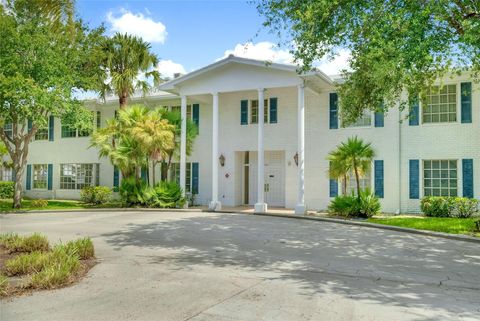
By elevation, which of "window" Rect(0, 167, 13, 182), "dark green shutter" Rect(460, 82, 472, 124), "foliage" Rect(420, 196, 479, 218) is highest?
"dark green shutter" Rect(460, 82, 472, 124)

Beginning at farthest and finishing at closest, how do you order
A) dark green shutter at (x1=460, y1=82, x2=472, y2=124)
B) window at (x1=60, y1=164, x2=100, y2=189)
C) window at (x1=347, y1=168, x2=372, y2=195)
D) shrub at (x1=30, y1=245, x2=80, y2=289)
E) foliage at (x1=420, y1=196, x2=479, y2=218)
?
window at (x1=60, y1=164, x2=100, y2=189) → window at (x1=347, y1=168, x2=372, y2=195) → dark green shutter at (x1=460, y1=82, x2=472, y2=124) → foliage at (x1=420, y1=196, x2=479, y2=218) → shrub at (x1=30, y1=245, x2=80, y2=289)

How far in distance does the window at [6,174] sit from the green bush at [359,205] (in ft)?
75.7

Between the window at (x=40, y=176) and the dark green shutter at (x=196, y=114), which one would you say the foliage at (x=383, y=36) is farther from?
the window at (x=40, y=176)

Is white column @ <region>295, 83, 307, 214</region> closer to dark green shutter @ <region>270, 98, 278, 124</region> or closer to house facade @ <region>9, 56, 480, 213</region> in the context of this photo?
house facade @ <region>9, 56, 480, 213</region>

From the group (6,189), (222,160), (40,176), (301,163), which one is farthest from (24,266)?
(6,189)

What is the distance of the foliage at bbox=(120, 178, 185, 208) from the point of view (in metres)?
19.8

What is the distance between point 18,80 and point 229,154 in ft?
31.9

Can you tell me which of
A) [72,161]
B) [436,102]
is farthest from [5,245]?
[72,161]

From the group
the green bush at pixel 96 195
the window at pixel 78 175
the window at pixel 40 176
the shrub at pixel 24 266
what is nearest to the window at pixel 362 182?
the green bush at pixel 96 195

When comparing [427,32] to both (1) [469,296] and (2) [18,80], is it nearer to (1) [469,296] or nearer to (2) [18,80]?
(1) [469,296]

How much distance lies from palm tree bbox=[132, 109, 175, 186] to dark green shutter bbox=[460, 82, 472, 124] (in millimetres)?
12024

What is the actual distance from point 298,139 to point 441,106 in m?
5.82

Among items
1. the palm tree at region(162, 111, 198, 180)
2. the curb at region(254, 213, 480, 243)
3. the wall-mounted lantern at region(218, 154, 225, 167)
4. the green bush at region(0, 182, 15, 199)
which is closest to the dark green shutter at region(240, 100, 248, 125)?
the wall-mounted lantern at region(218, 154, 225, 167)

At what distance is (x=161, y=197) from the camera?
65.1ft
